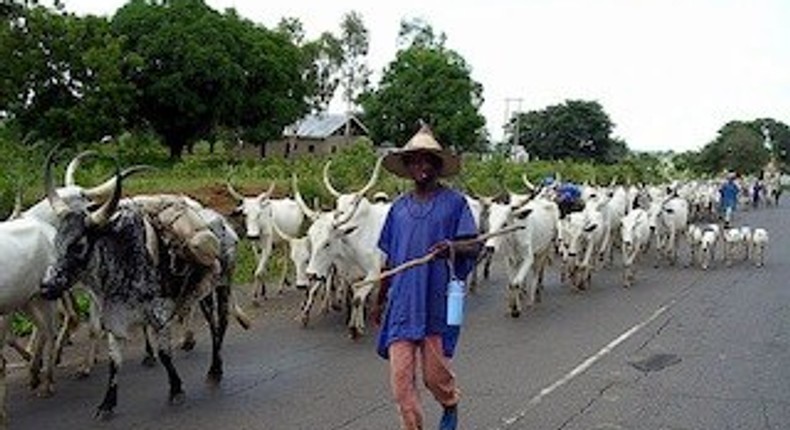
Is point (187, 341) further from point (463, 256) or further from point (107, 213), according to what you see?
point (463, 256)

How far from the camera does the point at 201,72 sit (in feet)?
136

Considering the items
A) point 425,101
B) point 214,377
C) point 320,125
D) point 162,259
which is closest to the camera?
point 162,259

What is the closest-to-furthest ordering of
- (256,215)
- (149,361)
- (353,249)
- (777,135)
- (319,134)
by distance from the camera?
1. (149,361)
2. (353,249)
3. (256,215)
4. (319,134)
5. (777,135)

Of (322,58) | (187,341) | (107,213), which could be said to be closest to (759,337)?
(187,341)

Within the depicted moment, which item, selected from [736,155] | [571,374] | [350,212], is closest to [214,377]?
[350,212]

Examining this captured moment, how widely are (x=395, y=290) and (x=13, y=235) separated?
341cm

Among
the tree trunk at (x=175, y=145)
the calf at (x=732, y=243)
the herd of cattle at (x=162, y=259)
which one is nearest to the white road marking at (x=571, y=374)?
the herd of cattle at (x=162, y=259)

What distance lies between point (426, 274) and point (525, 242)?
25.3 ft

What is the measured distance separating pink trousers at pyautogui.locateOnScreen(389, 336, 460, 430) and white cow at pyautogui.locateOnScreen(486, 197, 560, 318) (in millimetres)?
5962

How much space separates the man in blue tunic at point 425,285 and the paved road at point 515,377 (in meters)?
1.72

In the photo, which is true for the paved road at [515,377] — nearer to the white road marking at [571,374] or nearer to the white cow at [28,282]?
the white road marking at [571,374]

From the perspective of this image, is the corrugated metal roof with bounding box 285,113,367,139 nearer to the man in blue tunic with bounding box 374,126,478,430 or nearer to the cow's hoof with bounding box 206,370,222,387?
the cow's hoof with bounding box 206,370,222,387

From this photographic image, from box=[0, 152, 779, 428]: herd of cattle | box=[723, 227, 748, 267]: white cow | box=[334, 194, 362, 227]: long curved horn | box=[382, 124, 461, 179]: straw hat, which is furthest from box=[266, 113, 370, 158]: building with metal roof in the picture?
box=[382, 124, 461, 179]: straw hat

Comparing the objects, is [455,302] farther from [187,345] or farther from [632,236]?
[632,236]
